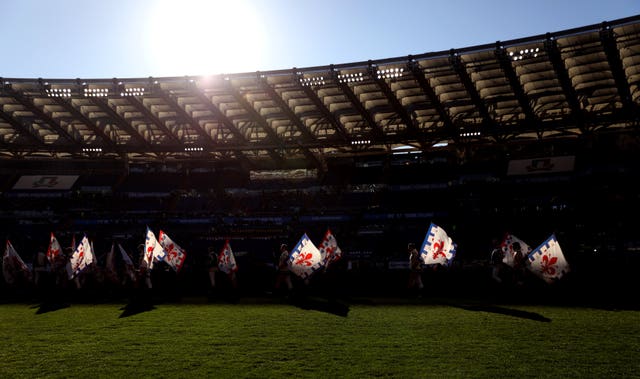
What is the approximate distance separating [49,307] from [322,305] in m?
7.51

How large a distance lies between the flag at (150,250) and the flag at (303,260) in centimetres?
456

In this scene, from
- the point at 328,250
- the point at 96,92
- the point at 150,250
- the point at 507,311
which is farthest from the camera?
the point at 96,92

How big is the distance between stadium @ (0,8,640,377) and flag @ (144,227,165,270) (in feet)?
3.87

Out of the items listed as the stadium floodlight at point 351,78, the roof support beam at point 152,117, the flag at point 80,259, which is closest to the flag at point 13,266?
the flag at point 80,259

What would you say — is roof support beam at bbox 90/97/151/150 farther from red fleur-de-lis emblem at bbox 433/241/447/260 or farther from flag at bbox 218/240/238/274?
red fleur-de-lis emblem at bbox 433/241/447/260

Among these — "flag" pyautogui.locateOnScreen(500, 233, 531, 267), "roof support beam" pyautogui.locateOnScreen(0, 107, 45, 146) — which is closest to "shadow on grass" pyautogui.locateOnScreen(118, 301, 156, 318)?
"flag" pyautogui.locateOnScreen(500, 233, 531, 267)

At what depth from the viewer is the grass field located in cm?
805

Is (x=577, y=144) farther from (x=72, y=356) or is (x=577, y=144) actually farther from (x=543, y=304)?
(x=72, y=356)

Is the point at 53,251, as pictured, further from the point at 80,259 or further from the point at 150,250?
the point at 150,250

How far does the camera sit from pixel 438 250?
17016 millimetres

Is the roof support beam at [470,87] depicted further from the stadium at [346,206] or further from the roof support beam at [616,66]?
the roof support beam at [616,66]

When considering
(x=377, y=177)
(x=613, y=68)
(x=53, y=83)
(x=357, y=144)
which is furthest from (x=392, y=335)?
(x=377, y=177)

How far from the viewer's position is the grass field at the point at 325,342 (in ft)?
26.4

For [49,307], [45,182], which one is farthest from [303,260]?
[45,182]
